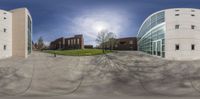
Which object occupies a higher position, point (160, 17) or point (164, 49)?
point (160, 17)

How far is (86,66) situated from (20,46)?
13058mm

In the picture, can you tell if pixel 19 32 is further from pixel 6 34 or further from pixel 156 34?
pixel 156 34

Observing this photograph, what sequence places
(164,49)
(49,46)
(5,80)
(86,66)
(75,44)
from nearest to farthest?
(5,80)
(86,66)
(164,49)
(75,44)
(49,46)

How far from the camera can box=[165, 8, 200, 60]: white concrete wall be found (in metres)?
30.5

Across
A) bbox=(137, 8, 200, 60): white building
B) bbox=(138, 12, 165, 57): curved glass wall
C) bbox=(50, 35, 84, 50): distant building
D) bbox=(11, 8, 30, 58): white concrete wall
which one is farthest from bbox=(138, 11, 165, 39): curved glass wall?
bbox=(50, 35, 84, 50): distant building

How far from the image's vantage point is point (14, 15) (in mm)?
34312

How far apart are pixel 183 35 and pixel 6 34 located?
81.1 ft

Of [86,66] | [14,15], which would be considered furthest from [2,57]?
[86,66]

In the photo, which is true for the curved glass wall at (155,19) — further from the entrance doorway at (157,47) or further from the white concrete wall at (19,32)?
the white concrete wall at (19,32)

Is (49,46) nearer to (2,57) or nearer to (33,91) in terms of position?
(2,57)

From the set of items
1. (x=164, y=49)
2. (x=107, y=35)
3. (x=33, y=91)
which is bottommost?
(x=33, y=91)

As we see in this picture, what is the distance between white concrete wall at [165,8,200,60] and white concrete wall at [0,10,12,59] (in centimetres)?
2250

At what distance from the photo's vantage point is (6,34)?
32906 millimetres

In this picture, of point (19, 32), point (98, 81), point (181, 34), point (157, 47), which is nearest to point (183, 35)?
point (181, 34)
